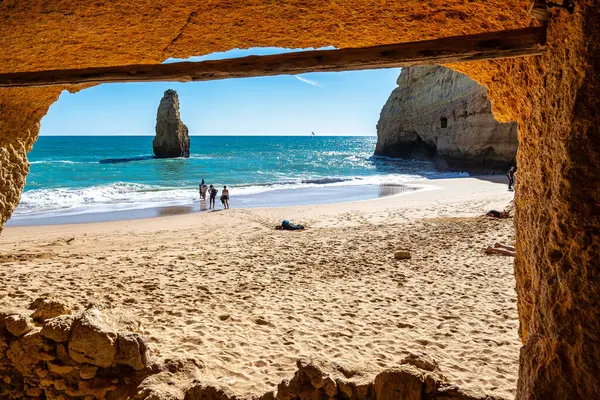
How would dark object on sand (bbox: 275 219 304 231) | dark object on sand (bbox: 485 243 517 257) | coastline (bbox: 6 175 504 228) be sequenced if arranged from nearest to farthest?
dark object on sand (bbox: 485 243 517 257), dark object on sand (bbox: 275 219 304 231), coastline (bbox: 6 175 504 228)

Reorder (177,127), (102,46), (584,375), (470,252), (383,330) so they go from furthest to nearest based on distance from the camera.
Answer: (177,127) < (470,252) < (383,330) < (102,46) < (584,375)

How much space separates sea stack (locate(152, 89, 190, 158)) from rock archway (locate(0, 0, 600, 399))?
154 ft

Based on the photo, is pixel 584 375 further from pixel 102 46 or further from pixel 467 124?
pixel 467 124

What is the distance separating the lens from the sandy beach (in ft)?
14.4

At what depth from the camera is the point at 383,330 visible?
513 cm

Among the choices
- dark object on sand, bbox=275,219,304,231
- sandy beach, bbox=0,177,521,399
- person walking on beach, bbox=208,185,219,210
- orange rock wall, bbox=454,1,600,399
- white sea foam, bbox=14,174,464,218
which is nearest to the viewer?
orange rock wall, bbox=454,1,600,399

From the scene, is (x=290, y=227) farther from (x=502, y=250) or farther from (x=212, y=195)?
(x=212, y=195)


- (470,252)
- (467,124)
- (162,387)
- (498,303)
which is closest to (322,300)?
(498,303)

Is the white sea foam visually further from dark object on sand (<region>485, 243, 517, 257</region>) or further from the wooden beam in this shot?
the wooden beam

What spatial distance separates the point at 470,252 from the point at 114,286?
23.2 feet

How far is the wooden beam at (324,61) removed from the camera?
8.55ft

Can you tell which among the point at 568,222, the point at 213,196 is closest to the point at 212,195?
the point at 213,196

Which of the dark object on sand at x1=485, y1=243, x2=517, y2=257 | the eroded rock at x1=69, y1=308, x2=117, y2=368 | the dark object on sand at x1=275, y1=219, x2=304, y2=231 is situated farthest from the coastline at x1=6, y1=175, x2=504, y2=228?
the eroded rock at x1=69, y1=308, x2=117, y2=368

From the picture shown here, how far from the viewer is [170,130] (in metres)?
50.5
